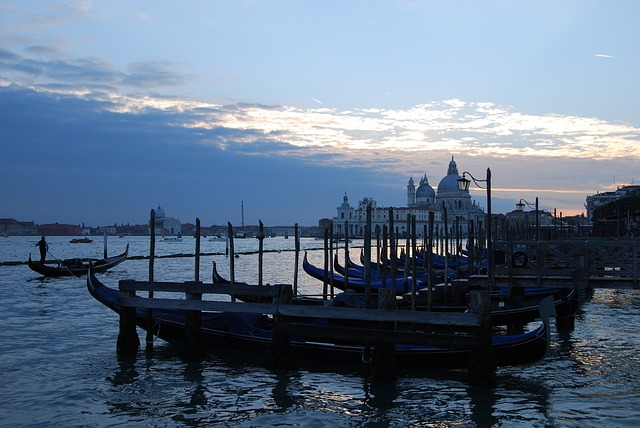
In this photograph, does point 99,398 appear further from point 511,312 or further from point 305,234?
point 305,234

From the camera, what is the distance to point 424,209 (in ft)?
418

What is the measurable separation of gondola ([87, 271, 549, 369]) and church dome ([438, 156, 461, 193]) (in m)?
113

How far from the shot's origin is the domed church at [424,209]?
119750 millimetres

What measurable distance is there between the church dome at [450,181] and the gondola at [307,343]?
113m

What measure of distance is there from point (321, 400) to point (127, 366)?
109 inches

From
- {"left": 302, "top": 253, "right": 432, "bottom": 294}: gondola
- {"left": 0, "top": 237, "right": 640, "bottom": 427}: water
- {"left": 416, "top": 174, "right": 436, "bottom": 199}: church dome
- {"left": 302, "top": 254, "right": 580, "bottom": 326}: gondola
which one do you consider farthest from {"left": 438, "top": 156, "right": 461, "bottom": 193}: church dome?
{"left": 0, "top": 237, "right": 640, "bottom": 427}: water

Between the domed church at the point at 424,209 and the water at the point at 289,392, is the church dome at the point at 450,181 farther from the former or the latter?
the water at the point at 289,392

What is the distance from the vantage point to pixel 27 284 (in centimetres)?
2219

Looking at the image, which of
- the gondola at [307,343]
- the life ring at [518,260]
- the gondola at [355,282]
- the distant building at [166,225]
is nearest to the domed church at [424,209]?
the distant building at [166,225]

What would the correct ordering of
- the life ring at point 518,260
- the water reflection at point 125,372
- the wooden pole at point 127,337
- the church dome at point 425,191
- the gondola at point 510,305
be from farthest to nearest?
1. the church dome at point 425,191
2. the life ring at point 518,260
3. the gondola at point 510,305
4. the wooden pole at point 127,337
5. the water reflection at point 125,372

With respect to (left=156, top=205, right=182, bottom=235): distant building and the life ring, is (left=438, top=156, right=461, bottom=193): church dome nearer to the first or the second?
(left=156, top=205, right=182, bottom=235): distant building

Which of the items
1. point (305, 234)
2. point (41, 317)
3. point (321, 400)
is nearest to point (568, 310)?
point (321, 400)

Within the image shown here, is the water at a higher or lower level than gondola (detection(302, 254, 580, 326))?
lower

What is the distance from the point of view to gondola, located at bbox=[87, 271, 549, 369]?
7777 mm
